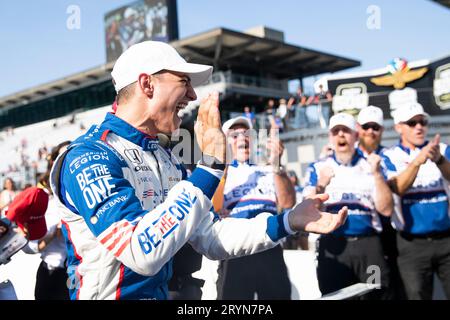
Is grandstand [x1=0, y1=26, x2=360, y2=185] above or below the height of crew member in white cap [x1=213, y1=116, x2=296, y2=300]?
above

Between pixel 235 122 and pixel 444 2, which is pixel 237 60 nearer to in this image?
pixel 444 2

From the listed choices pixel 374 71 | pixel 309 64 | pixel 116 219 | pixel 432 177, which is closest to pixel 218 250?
pixel 116 219

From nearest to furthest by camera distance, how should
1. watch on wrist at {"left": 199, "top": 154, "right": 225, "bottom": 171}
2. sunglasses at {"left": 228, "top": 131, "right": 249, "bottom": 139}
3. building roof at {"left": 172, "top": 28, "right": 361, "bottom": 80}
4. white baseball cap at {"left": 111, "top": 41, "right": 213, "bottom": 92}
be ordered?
watch on wrist at {"left": 199, "top": 154, "right": 225, "bottom": 171}, white baseball cap at {"left": 111, "top": 41, "right": 213, "bottom": 92}, sunglasses at {"left": 228, "top": 131, "right": 249, "bottom": 139}, building roof at {"left": 172, "top": 28, "right": 361, "bottom": 80}

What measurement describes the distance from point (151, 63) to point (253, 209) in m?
2.61

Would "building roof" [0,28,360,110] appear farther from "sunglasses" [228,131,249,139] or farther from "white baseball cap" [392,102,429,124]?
"white baseball cap" [392,102,429,124]

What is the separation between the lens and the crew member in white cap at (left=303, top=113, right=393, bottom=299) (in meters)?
3.71

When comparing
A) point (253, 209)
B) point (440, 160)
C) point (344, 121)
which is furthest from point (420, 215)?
point (253, 209)

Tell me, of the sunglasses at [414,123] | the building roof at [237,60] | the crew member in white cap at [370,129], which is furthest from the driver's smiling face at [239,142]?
the building roof at [237,60]

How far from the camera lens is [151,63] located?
5.81 ft

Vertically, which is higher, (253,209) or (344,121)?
(344,121)

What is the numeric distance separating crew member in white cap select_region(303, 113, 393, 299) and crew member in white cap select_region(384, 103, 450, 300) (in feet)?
0.71

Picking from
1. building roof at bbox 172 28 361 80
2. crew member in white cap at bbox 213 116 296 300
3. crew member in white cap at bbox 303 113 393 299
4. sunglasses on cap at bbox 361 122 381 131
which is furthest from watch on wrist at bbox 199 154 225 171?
building roof at bbox 172 28 361 80
